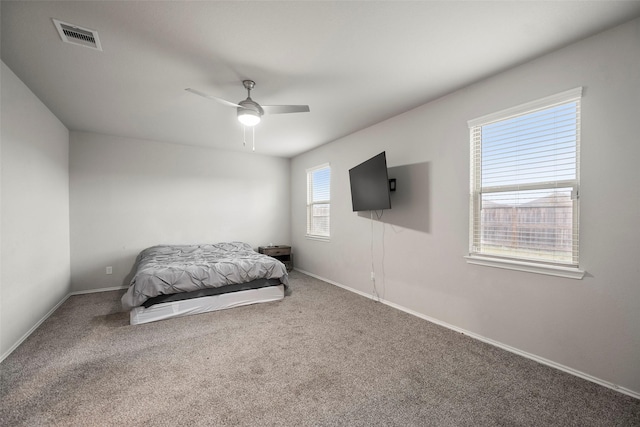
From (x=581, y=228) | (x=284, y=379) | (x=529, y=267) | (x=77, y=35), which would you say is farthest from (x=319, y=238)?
(x=77, y=35)

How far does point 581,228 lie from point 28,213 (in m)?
5.20

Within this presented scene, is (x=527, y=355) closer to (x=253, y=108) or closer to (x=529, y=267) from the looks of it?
(x=529, y=267)

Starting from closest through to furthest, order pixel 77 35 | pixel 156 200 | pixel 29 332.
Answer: pixel 77 35 → pixel 29 332 → pixel 156 200

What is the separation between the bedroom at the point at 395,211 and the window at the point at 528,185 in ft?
0.30

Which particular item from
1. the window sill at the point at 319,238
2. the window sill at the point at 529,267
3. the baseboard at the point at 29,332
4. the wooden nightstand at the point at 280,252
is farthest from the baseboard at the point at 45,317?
the window sill at the point at 529,267

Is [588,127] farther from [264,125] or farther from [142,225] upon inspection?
[142,225]

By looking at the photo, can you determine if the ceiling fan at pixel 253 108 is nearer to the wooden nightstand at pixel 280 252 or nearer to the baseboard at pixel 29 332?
the baseboard at pixel 29 332

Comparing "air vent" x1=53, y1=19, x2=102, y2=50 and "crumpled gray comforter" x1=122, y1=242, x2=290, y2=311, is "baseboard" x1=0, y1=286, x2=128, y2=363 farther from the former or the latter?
"air vent" x1=53, y1=19, x2=102, y2=50

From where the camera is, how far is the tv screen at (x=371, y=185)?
3252 millimetres

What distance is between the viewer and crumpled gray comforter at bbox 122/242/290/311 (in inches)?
121

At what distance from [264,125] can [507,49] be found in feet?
9.92

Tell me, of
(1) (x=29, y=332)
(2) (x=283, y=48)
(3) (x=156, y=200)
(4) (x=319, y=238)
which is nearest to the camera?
(2) (x=283, y=48)

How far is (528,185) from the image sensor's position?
93.8 inches

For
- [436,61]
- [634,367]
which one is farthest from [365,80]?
[634,367]
